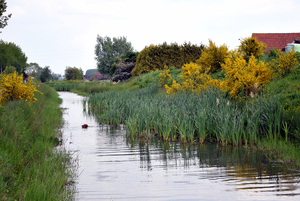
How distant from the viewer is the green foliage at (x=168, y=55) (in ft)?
123

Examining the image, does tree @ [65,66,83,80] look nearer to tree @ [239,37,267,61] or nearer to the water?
tree @ [239,37,267,61]

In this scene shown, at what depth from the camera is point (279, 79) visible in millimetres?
15039

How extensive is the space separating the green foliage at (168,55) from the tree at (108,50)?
117 ft

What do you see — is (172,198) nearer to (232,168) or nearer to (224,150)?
A: (232,168)

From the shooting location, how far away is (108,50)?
7356 cm

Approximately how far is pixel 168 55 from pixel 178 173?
3175 cm

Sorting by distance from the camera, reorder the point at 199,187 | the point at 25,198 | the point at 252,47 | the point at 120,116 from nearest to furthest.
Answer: the point at 25,198
the point at 199,187
the point at 120,116
the point at 252,47

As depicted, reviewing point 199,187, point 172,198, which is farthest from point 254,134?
point 172,198

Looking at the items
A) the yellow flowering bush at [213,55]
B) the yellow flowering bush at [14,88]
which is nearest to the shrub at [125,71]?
the yellow flowering bush at [213,55]

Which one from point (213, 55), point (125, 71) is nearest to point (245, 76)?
point (213, 55)

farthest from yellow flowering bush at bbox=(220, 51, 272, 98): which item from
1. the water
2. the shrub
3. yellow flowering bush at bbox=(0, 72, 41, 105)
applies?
the shrub

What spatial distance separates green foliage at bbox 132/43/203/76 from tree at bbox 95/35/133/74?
35.8m

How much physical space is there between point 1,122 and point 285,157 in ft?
22.5

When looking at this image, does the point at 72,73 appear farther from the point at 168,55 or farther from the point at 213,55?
the point at 213,55
